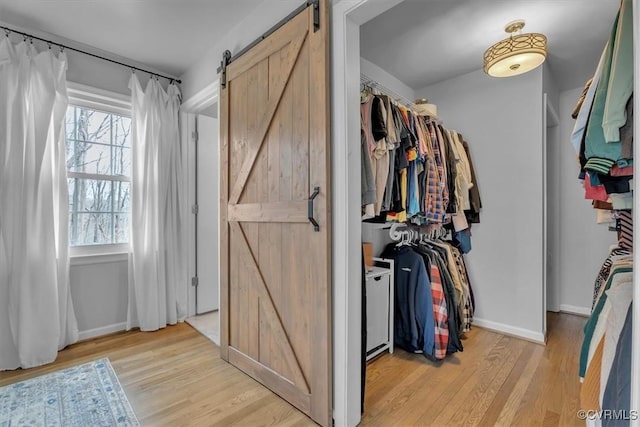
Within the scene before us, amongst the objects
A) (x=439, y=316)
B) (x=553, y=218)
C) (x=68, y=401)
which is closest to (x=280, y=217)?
(x=439, y=316)

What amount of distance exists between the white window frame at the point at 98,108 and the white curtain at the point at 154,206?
122 millimetres

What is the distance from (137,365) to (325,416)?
1479 millimetres

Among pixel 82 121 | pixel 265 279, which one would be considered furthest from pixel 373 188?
pixel 82 121

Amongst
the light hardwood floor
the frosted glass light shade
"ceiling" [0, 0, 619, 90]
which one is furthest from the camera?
"ceiling" [0, 0, 619, 90]

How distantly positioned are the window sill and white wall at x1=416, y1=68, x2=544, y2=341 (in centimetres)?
330

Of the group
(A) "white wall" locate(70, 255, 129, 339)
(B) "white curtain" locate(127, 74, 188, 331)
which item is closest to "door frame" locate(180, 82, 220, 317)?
(B) "white curtain" locate(127, 74, 188, 331)

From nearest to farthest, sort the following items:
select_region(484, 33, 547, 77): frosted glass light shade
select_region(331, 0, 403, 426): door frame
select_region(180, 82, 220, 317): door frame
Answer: select_region(331, 0, 403, 426): door frame < select_region(484, 33, 547, 77): frosted glass light shade < select_region(180, 82, 220, 317): door frame

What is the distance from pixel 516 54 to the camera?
78.2 inches

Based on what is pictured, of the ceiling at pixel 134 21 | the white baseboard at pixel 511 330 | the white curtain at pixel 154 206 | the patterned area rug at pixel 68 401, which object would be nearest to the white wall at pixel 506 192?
the white baseboard at pixel 511 330

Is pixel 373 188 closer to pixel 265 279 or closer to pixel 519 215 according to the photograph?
pixel 265 279

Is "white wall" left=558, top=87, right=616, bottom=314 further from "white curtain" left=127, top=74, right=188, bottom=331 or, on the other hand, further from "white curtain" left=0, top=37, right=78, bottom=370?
"white curtain" left=0, top=37, right=78, bottom=370

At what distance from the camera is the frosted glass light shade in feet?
6.40

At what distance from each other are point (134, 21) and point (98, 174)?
1.31m

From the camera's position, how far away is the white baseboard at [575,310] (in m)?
3.35
